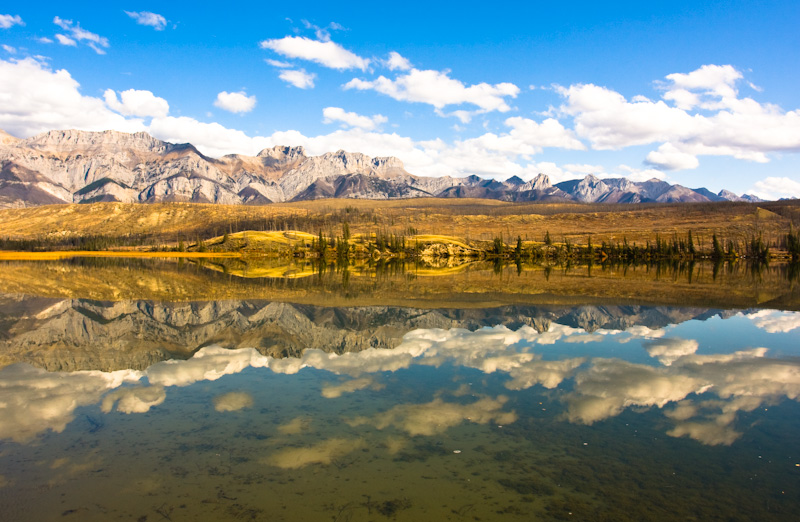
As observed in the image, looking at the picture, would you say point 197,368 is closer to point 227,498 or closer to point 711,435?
point 227,498

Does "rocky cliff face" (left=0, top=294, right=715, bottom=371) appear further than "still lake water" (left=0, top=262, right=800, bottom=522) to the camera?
Yes

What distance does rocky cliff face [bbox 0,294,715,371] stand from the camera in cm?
2216

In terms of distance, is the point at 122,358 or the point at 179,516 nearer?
the point at 179,516

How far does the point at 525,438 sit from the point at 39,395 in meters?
15.5

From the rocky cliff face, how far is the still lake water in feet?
0.93

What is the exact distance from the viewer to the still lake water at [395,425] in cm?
965

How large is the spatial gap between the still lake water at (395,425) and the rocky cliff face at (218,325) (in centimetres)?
28

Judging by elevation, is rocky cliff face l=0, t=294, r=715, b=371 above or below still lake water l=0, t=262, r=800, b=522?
below

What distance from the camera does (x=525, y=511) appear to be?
30.4 ft

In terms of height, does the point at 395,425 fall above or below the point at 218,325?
above

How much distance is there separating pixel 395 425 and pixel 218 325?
1908 centimetres

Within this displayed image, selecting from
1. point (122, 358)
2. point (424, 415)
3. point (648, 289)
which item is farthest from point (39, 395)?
point (648, 289)

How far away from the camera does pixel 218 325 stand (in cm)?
2922

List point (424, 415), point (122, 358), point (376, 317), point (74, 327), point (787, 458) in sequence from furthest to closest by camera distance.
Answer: point (376, 317), point (74, 327), point (122, 358), point (424, 415), point (787, 458)
